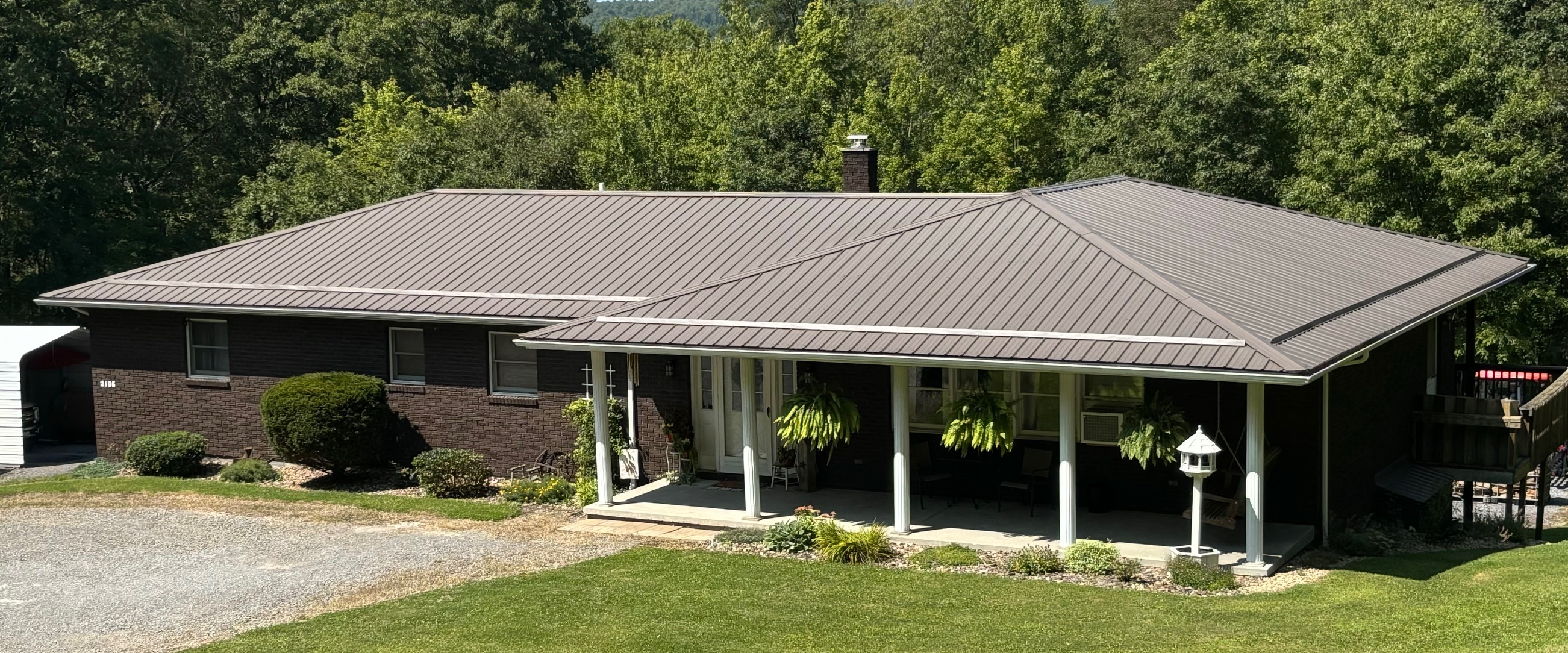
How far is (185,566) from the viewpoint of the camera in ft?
56.0

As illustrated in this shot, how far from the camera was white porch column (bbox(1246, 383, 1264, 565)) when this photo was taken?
51.1 feet

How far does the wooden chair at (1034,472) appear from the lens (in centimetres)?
1838

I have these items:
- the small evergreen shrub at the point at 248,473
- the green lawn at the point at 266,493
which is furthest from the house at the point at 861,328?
the green lawn at the point at 266,493

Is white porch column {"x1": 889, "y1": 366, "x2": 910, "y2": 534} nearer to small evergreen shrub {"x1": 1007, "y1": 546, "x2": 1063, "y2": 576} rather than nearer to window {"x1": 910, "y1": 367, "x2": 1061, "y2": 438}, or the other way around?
window {"x1": 910, "y1": 367, "x2": 1061, "y2": 438}

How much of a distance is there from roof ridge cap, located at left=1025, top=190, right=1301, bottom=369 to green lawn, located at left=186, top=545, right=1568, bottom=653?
2.27 m

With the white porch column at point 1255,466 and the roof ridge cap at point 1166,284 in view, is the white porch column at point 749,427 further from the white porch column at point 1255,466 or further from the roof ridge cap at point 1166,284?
the white porch column at point 1255,466

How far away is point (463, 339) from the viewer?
70.7 feet

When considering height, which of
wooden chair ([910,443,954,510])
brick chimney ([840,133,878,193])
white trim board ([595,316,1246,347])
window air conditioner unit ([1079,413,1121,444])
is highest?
brick chimney ([840,133,878,193])

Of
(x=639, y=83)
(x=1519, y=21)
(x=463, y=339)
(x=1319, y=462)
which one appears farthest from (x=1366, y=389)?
(x=639, y=83)

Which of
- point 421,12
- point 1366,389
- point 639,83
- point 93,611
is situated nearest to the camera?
point 93,611

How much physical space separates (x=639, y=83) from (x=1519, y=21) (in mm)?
24413

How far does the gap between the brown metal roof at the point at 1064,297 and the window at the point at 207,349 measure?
704cm

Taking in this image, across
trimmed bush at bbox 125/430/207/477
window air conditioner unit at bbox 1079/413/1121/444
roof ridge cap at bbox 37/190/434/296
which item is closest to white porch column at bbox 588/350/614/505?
window air conditioner unit at bbox 1079/413/1121/444

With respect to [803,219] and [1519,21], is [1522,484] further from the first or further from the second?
[1519,21]
